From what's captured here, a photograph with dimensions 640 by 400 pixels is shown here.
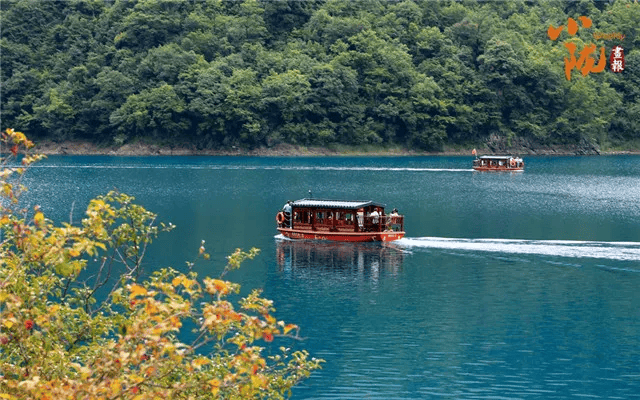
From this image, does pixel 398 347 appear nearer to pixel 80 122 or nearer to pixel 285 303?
pixel 285 303

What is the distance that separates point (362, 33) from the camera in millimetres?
192125

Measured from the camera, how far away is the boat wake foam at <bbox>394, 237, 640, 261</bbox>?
206ft

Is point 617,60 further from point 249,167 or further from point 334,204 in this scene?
point 334,204

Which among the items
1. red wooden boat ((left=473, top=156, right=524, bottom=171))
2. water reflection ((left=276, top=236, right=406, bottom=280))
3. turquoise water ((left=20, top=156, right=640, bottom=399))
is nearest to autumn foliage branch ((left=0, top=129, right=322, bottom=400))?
turquoise water ((left=20, top=156, right=640, bottom=399))

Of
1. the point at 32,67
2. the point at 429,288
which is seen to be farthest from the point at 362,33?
the point at 429,288

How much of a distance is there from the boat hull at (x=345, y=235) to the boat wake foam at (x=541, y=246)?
2.33 ft

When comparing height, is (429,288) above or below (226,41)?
below

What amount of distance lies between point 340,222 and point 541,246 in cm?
1535

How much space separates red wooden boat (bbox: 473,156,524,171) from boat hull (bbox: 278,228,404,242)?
248ft

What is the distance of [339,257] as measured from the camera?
63344 mm

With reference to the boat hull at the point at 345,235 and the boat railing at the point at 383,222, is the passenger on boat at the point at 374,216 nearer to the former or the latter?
the boat railing at the point at 383,222

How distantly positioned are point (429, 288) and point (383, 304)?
194 inches

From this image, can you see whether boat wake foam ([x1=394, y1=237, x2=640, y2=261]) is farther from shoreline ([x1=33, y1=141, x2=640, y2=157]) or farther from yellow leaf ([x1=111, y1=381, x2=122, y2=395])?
shoreline ([x1=33, y1=141, x2=640, y2=157])

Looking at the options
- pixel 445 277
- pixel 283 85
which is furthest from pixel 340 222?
pixel 283 85
